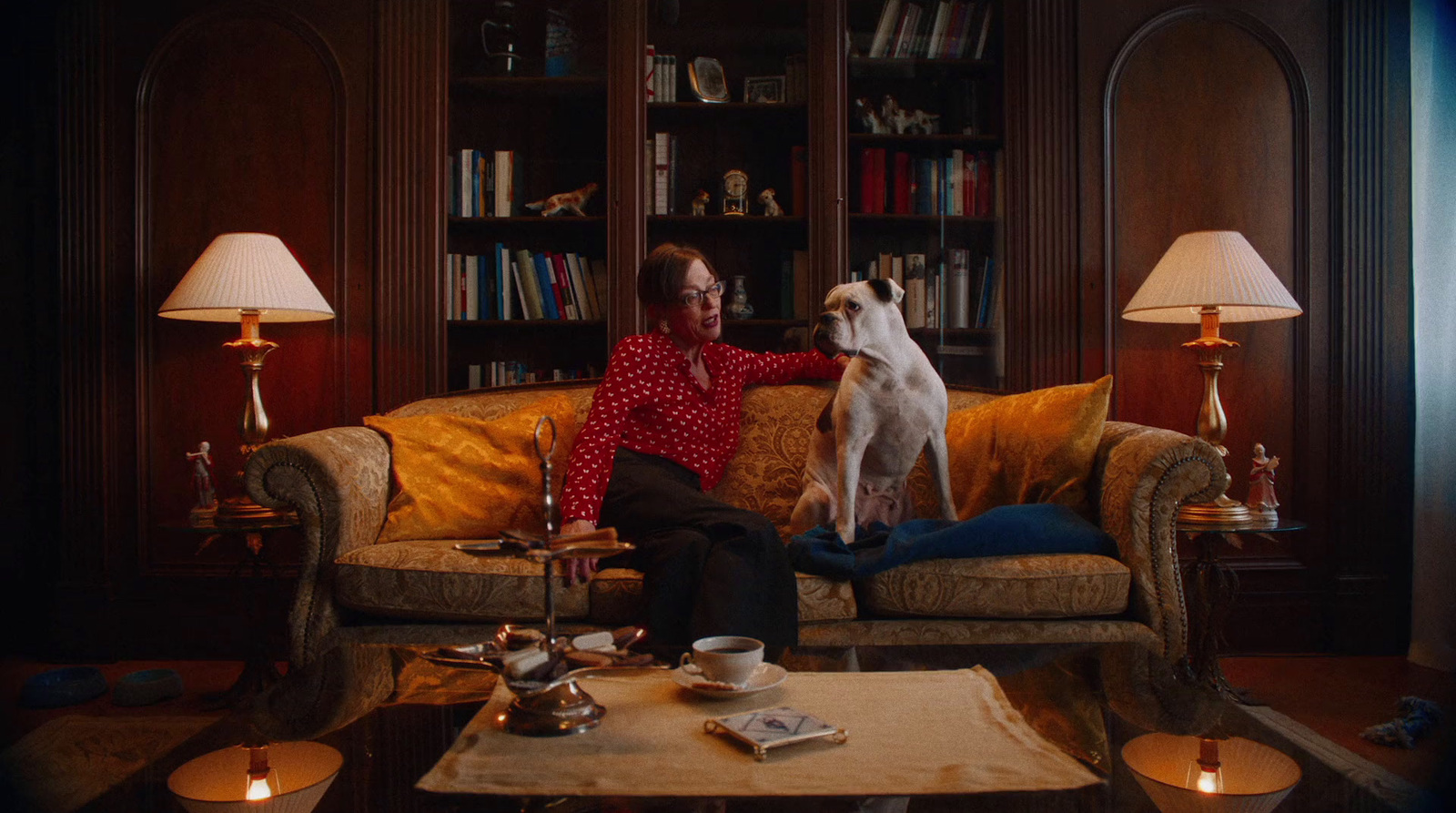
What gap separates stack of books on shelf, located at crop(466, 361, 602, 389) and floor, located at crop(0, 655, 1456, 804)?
46.5 inches

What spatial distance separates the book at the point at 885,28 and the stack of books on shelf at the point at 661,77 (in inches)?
26.8

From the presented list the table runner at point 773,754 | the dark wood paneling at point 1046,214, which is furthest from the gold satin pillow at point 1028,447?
the table runner at point 773,754

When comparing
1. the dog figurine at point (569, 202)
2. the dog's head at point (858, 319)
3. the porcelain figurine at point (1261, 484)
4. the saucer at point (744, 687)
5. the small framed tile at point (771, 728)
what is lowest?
the small framed tile at point (771, 728)

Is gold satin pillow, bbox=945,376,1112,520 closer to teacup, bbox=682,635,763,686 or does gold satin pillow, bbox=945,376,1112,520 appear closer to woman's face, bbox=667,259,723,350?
woman's face, bbox=667,259,723,350

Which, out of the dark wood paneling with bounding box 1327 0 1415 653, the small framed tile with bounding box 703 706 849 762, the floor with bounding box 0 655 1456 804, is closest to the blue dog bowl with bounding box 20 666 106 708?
the floor with bounding box 0 655 1456 804

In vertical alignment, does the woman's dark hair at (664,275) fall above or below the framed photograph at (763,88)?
below

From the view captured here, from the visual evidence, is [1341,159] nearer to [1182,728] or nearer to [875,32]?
[875,32]

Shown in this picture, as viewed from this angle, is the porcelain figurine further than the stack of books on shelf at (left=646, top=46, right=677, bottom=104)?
No

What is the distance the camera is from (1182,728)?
3.59ft

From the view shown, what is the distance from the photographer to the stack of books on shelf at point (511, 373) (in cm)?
319

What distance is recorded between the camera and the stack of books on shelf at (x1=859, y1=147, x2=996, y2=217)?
10.4 ft

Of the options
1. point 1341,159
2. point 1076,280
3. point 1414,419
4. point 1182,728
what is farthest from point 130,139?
point 1414,419

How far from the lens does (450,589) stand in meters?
1.95

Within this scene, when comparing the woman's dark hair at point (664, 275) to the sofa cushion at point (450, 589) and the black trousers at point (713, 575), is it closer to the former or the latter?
the black trousers at point (713, 575)
